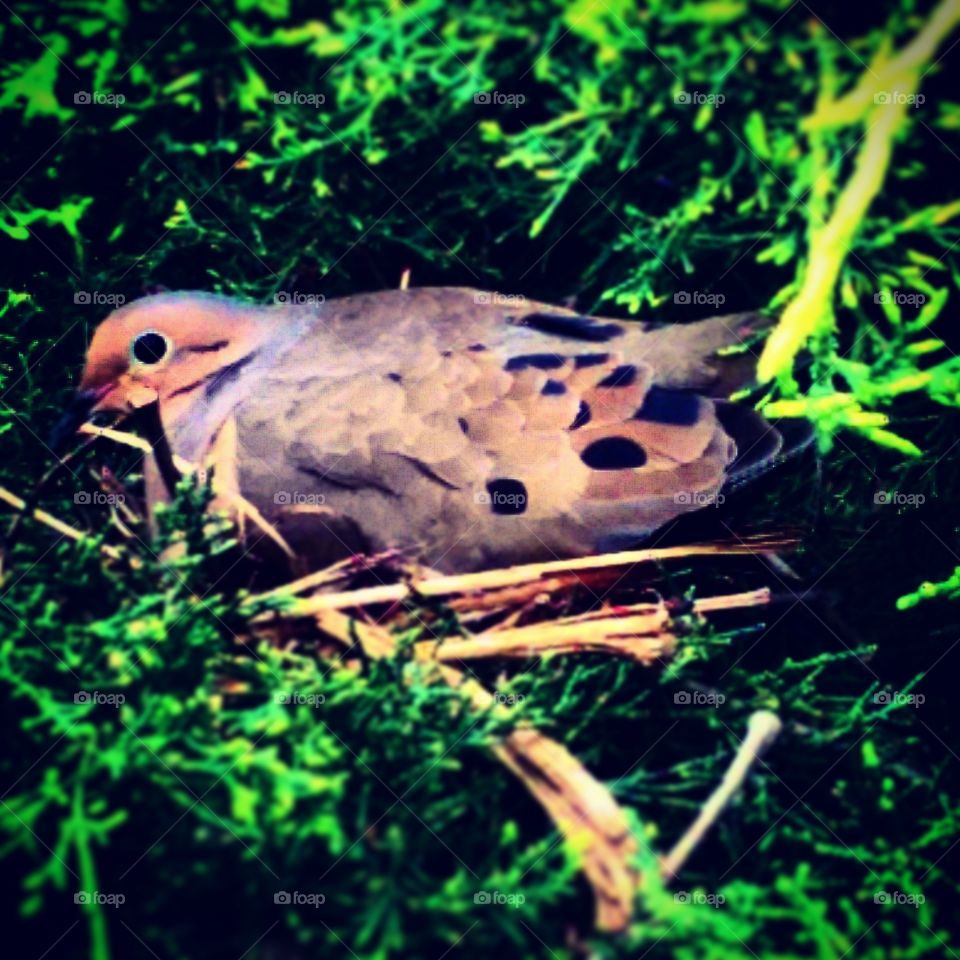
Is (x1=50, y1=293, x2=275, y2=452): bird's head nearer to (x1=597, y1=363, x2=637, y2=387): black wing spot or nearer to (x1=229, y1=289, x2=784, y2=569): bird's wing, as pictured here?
(x1=229, y1=289, x2=784, y2=569): bird's wing

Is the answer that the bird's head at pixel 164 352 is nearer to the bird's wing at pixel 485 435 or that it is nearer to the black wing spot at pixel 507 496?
the bird's wing at pixel 485 435

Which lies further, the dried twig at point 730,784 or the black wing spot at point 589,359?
the black wing spot at point 589,359

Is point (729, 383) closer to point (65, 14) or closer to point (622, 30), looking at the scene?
point (622, 30)

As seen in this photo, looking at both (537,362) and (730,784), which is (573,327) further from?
(730,784)

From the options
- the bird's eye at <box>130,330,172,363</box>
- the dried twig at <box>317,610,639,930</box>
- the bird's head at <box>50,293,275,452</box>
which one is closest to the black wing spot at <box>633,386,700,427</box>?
the dried twig at <box>317,610,639,930</box>

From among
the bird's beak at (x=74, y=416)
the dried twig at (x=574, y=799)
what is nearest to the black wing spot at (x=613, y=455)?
the dried twig at (x=574, y=799)
